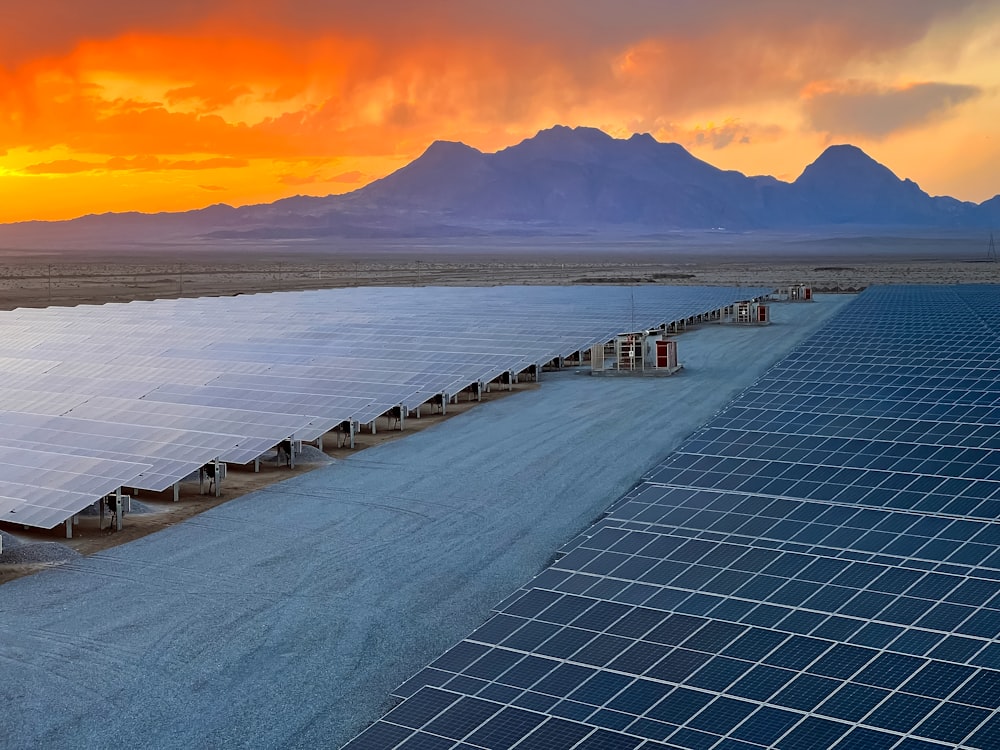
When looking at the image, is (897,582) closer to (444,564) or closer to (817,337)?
(444,564)

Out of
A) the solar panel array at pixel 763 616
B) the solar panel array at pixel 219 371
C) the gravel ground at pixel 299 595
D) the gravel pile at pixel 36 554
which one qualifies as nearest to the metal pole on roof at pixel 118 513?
the solar panel array at pixel 219 371

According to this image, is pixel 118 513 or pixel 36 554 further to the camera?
pixel 118 513

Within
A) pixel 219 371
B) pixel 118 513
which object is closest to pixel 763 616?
pixel 118 513

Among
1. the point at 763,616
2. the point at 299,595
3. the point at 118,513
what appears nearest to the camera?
the point at 763,616

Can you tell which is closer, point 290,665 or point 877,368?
point 290,665

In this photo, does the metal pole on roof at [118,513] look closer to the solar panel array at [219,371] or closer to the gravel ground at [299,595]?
the solar panel array at [219,371]

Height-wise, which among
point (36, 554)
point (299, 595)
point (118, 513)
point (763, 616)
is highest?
point (763, 616)

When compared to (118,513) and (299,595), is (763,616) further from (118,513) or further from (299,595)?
(118,513)

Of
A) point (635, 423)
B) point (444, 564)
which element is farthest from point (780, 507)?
point (635, 423)
